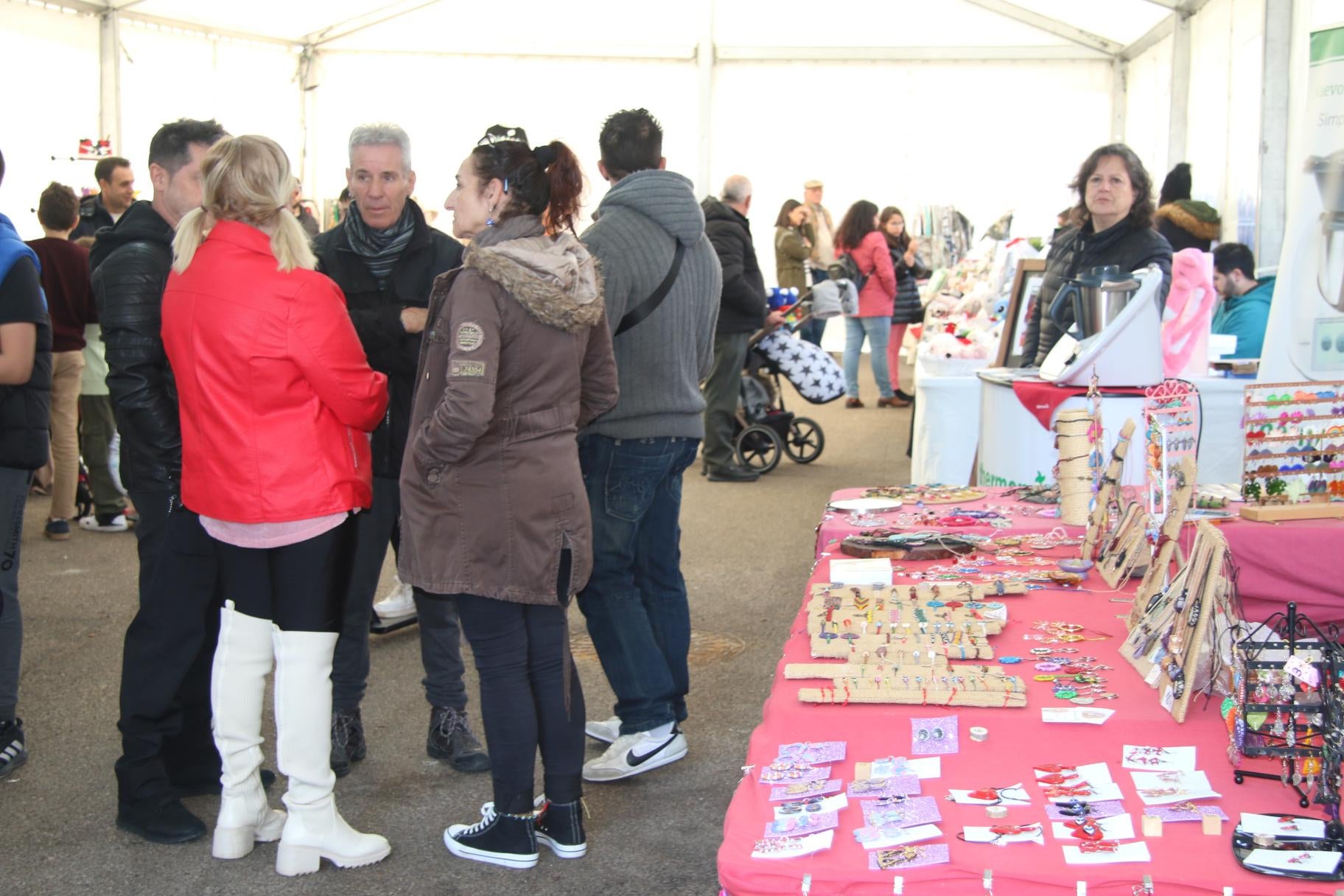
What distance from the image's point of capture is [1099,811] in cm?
173

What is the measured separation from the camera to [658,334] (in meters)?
3.13

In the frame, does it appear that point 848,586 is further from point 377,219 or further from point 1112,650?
point 377,219

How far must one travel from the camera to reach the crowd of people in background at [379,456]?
8.41ft

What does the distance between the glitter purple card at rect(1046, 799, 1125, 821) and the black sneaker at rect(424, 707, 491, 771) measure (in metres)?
1.88

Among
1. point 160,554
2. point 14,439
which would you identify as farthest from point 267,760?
point 14,439

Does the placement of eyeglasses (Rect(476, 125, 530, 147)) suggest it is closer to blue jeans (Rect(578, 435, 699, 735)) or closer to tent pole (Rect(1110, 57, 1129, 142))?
blue jeans (Rect(578, 435, 699, 735))

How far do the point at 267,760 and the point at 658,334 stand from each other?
1515mm

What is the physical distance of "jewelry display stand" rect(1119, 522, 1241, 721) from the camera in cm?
193

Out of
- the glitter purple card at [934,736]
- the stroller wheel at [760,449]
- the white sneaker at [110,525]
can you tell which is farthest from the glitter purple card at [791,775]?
the stroller wheel at [760,449]

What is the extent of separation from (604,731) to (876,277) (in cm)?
765

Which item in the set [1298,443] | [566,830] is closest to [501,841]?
→ [566,830]

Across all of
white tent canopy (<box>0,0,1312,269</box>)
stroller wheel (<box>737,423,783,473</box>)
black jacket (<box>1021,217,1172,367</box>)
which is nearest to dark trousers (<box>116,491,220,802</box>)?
black jacket (<box>1021,217,1172,367</box>)

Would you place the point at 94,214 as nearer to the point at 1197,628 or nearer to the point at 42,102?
the point at 42,102

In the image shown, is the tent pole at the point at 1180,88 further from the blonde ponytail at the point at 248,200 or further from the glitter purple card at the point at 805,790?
the glitter purple card at the point at 805,790
